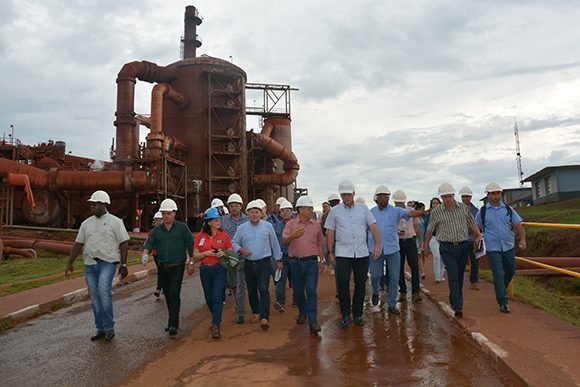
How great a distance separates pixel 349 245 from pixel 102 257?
3.33m

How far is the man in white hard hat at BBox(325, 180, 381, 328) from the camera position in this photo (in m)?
6.39

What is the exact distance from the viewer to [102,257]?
6316mm

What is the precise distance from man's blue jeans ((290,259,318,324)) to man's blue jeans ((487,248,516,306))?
252 cm

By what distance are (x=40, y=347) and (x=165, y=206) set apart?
2.34 m

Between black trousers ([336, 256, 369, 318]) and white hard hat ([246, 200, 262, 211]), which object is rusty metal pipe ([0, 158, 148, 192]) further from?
black trousers ([336, 256, 369, 318])

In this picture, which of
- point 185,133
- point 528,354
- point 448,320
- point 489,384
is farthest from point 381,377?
point 185,133

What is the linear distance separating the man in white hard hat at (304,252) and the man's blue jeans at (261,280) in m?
0.40

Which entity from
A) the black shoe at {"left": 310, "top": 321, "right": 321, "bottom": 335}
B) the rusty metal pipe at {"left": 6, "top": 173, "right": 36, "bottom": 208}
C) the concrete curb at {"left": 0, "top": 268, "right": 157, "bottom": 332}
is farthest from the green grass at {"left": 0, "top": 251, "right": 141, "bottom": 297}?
the black shoe at {"left": 310, "top": 321, "right": 321, "bottom": 335}

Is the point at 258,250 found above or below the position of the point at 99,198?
below

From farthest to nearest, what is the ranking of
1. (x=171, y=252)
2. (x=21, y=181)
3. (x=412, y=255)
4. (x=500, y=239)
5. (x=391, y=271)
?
(x=21, y=181) → (x=412, y=255) → (x=391, y=271) → (x=500, y=239) → (x=171, y=252)

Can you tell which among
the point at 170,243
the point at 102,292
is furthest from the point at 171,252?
the point at 102,292

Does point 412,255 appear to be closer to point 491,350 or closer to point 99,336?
point 491,350

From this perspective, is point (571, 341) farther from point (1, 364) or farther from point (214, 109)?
point (214, 109)

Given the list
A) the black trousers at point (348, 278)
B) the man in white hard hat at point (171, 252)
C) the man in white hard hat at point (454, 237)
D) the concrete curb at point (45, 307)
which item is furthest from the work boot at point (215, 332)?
the concrete curb at point (45, 307)
